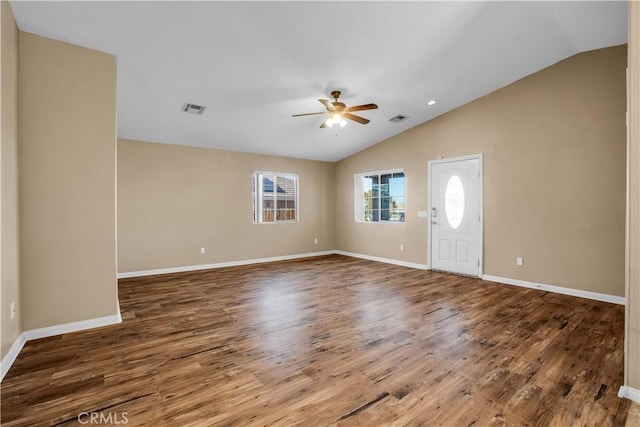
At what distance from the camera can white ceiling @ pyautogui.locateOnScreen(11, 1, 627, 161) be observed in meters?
2.78

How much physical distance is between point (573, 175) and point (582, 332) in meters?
2.37

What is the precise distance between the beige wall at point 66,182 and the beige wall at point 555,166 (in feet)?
17.5

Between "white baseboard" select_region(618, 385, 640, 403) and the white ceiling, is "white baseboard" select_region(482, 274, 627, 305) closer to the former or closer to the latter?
"white baseboard" select_region(618, 385, 640, 403)

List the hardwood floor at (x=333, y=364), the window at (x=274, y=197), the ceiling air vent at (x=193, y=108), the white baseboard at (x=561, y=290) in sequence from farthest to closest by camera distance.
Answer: the window at (x=274, y=197) → the ceiling air vent at (x=193, y=108) → the white baseboard at (x=561, y=290) → the hardwood floor at (x=333, y=364)

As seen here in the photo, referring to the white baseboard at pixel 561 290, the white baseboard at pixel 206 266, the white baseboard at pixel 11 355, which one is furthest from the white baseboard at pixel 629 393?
the white baseboard at pixel 206 266

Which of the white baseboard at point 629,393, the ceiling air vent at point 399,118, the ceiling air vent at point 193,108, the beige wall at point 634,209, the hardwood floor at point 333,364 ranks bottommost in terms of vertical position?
the hardwood floor at point 333,364

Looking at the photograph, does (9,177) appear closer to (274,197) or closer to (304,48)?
(304,48)

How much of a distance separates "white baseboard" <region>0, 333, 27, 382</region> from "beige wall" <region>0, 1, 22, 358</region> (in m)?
0.04

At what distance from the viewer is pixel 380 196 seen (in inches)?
280

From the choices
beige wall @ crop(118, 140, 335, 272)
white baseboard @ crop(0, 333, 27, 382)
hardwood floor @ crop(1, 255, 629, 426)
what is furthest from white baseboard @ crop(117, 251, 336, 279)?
white baseboard @ crop(0, 333, 27, 382)

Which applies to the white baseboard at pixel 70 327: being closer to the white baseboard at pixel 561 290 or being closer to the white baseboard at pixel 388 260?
the white baseboard at pixel 388 260

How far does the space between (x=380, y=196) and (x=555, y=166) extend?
338 centimetres

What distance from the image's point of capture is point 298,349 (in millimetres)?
2633

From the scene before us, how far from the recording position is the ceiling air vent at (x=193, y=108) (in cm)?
448
